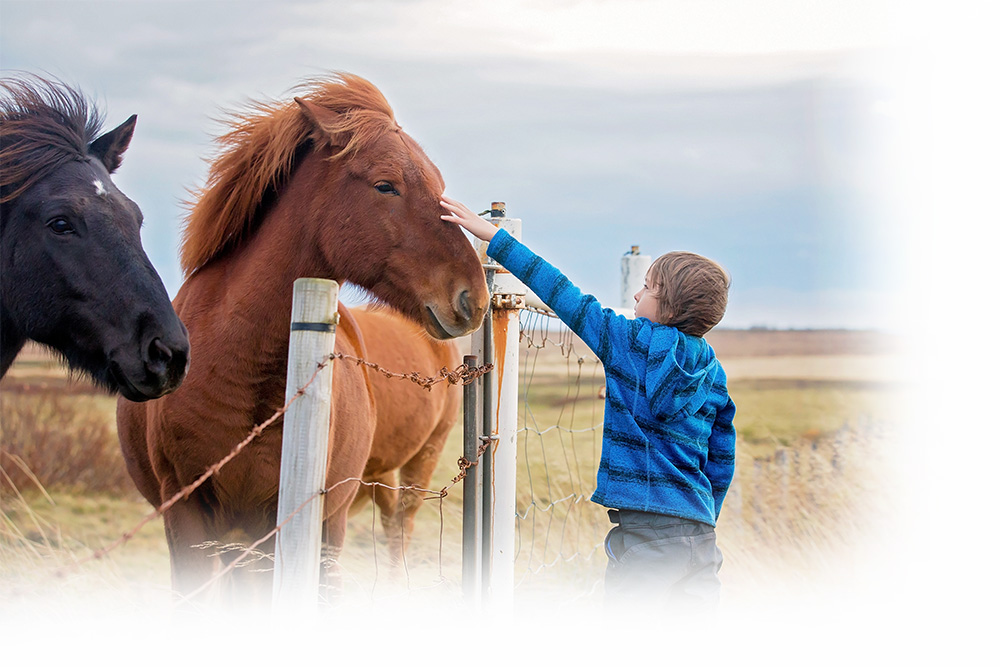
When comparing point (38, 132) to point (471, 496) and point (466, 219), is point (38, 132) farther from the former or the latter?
point (471, 496)

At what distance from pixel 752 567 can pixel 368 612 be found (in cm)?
380

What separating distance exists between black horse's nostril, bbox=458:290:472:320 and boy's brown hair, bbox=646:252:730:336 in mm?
596

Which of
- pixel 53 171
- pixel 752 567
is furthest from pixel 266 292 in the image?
pixel 752 567

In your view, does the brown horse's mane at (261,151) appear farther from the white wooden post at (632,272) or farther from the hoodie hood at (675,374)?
the white wooden post at (632,272)

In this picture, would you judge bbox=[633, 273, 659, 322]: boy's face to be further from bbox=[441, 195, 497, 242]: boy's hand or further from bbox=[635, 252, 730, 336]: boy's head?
bbox=[441, 195, 497, 242]: boy's hand

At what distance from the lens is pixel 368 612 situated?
228 cm

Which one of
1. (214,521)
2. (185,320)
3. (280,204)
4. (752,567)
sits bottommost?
(752,567)

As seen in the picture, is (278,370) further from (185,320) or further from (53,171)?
(53,171)

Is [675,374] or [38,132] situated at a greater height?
[38,132]

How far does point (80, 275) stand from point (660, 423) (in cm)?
175

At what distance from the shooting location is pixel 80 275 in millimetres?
2016

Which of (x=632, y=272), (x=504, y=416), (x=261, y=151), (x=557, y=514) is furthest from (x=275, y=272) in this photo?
(x=557, y=514)

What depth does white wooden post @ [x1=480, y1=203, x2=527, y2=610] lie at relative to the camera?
2660 millimetres

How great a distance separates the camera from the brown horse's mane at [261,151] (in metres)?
2.51
